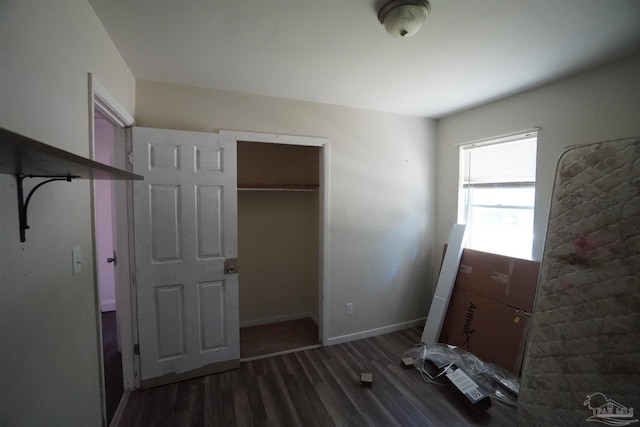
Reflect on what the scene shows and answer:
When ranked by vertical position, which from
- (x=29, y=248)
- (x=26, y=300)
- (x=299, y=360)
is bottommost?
(x=299, y=360)

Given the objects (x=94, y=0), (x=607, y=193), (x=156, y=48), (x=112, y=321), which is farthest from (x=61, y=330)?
(x=112, y=321)

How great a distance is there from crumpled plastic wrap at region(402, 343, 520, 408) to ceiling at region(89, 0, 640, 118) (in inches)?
94.2

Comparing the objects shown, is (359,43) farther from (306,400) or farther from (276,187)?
(306,400)

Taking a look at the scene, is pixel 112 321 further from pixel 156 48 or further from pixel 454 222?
pixel 454 222

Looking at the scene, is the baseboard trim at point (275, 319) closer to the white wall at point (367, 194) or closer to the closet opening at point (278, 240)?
the closet opening at point (278, 240)

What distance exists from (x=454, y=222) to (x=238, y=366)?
269 cm

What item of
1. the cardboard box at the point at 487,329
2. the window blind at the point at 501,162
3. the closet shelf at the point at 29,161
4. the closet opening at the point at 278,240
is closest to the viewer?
the closet shelf at the point at 29,161

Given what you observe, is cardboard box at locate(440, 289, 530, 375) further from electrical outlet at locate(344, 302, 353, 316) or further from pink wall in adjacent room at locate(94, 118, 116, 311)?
pink wall in adjacent room at locate(94, 118, 116, 311)

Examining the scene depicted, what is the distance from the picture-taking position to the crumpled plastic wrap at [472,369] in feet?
6.54

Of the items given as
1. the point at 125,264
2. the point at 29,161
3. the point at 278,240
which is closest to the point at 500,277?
the point at 278,240

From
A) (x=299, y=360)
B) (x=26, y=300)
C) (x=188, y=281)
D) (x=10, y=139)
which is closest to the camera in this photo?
(x=10, y=139)

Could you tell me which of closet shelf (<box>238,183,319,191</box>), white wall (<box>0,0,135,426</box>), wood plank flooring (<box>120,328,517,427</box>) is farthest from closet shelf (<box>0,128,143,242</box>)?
closet shelf (<box>238,183,319,191</box>)

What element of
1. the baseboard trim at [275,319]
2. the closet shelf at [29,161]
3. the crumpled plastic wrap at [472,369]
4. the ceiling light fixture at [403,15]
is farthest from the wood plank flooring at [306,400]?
the ceiling light fixture at [403,15]

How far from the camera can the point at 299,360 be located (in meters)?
2.47
